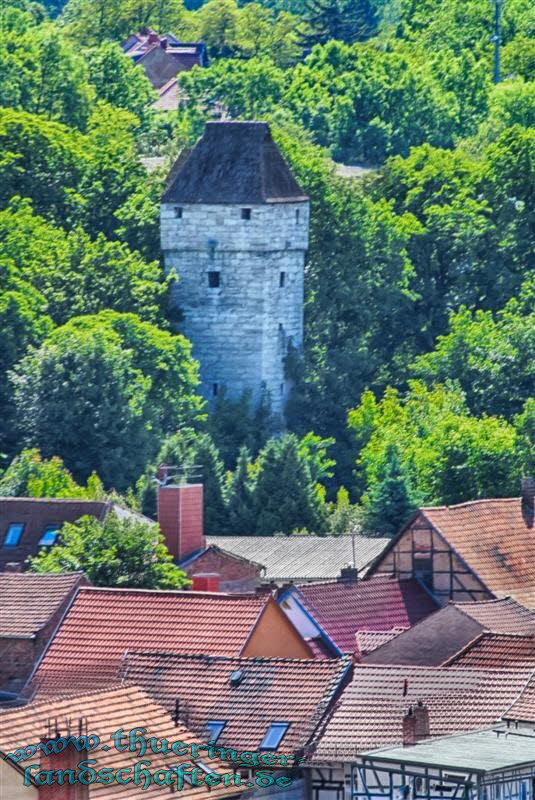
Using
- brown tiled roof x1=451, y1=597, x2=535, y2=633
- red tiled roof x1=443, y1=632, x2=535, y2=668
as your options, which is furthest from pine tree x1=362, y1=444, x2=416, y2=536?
red tiled roof x1=443, y1=632, x2=535, y2=668

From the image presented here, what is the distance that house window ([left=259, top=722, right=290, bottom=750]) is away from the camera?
67.5m

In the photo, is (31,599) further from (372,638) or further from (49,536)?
(49,536)

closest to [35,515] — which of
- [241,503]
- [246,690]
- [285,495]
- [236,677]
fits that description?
[241,503]

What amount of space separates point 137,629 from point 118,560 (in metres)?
8.93

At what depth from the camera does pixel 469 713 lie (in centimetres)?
6762

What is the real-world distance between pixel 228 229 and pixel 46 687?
47369 mm

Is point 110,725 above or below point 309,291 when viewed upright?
above

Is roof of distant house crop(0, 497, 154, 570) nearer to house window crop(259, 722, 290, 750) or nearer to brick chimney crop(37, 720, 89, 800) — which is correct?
house window crop(259, 722, 290, 750)

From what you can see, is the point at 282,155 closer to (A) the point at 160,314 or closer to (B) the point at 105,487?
(A) the point at 160,314

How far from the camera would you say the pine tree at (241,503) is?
106 metres

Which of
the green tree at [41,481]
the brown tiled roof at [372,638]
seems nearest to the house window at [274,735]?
the brown tiled roof at [372,638]

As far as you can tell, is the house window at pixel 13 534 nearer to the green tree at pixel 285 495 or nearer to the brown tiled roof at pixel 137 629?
the brown tiled roof at pixel 137 629

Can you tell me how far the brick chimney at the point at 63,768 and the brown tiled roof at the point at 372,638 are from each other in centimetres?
1815

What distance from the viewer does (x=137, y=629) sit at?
7512 cm
